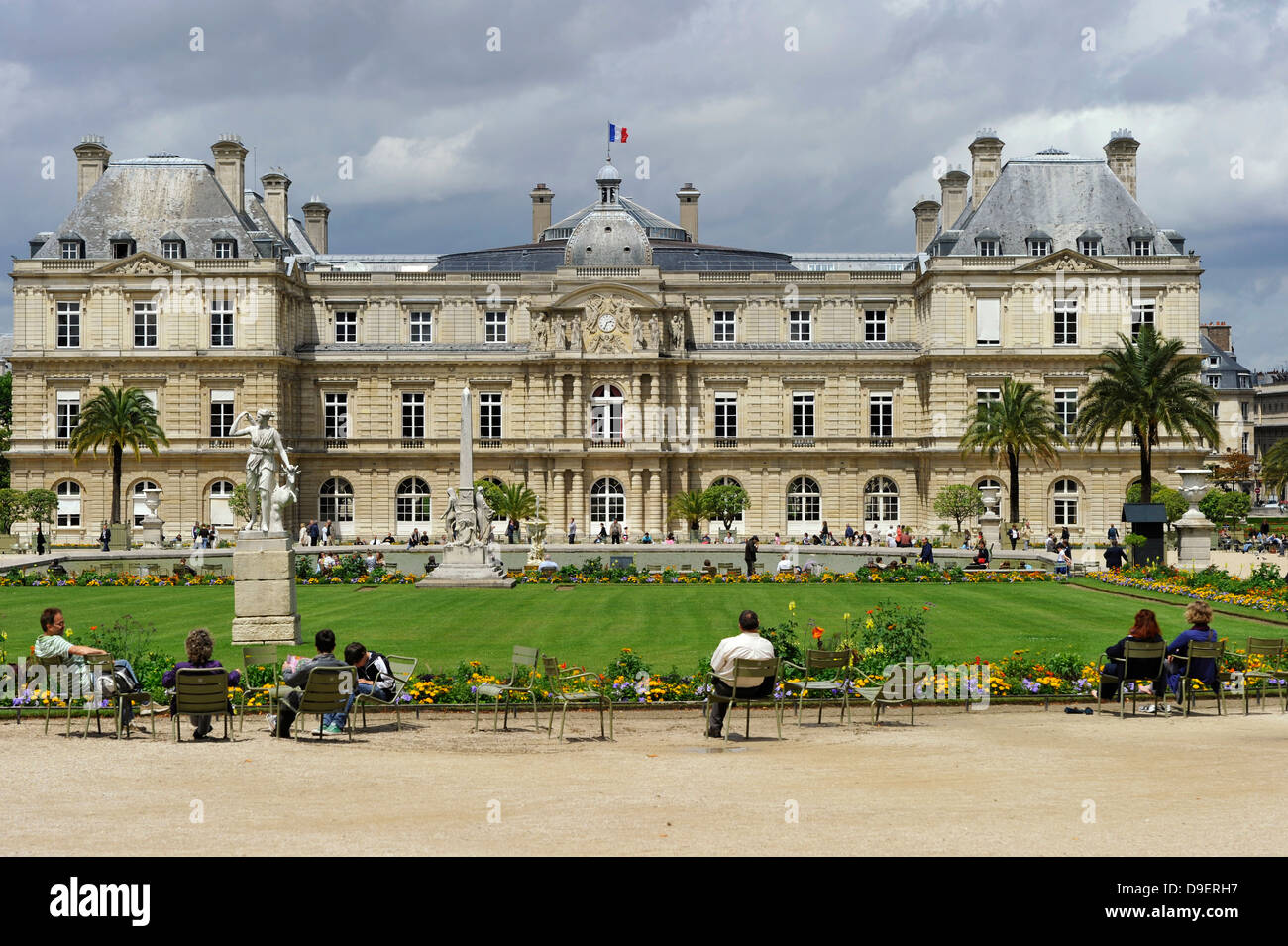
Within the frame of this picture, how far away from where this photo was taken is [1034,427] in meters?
64.2

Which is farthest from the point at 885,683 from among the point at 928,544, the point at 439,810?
the point at 928,544

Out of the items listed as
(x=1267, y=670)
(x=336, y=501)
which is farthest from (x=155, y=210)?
(x=1267, y=670)

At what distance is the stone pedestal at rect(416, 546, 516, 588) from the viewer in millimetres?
42688

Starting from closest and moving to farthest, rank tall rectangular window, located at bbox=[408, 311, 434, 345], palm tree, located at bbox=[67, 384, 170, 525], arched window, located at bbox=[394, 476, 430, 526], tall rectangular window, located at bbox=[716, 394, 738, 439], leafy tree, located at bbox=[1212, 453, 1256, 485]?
palm tree, located at bbox=[67, 384, 170, 525]
arched window, located at bbox=[394, 476, 430, 526]
tall rectangular window, located at bbox=[716, 394, 738, 439]
tall rectangular window, located at bbox=[408, 311, 434, 345]
leafy tree, located at bbox=[1212, 453, 1256, 485]

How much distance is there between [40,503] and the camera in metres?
67.1

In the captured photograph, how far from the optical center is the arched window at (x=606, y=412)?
2867 inches

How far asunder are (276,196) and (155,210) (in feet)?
36.5

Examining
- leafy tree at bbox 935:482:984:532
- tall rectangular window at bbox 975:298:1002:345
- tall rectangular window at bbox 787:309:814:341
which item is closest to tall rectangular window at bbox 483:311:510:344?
tall rectangular window at bbox 787:309:814:341

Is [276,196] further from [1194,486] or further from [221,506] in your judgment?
[1194,486]

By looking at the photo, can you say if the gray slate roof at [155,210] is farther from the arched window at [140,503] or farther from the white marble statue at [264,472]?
the white marble statue at [264,472]

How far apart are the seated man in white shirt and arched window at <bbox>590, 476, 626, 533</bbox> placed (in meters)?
54.7

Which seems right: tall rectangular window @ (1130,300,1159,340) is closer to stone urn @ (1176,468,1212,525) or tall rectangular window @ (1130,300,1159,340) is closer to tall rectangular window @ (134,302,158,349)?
stone urn @ (1176,468,1212,525)

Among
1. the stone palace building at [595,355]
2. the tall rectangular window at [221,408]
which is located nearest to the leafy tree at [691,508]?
the stone palace building at [595,355]

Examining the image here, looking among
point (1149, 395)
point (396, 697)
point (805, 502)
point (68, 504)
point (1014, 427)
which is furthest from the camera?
point (805, 502)
